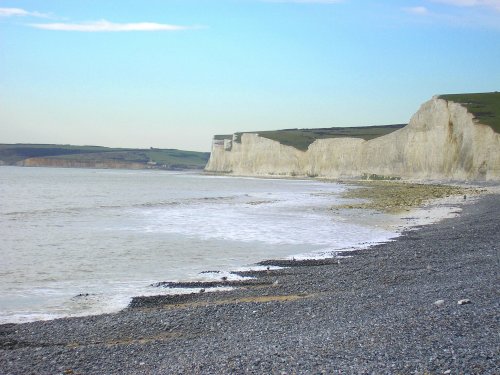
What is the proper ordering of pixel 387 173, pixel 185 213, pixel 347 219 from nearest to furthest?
pixel 347 219 < pixel 185 213 < pixel 387 173

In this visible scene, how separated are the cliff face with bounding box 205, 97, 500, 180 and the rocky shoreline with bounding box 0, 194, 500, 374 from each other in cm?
4592

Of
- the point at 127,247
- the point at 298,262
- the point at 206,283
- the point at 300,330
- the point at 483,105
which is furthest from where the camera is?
the point at 483,105

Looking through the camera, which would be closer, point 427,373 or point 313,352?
point 427,373

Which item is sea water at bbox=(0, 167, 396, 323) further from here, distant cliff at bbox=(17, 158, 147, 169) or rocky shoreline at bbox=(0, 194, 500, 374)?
distant cliff at bbox=(17, 158, 147, 169)

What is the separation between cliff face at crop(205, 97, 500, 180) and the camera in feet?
181

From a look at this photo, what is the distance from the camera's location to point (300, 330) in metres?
7.38

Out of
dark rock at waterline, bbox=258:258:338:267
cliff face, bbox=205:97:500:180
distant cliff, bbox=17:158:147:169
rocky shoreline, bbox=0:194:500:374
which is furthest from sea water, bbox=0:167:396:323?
distant cliff, bbox=17:158:147:169

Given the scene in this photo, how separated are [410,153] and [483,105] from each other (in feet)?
35.8

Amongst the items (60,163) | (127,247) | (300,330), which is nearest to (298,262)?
(127,247)

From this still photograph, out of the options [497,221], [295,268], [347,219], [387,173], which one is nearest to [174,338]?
[295,268]

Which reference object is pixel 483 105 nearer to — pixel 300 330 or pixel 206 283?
pixel 206 283

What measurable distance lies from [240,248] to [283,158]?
3686 inches

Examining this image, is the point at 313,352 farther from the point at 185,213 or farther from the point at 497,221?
the point at 185,213

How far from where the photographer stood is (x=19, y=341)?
25.2 ft
